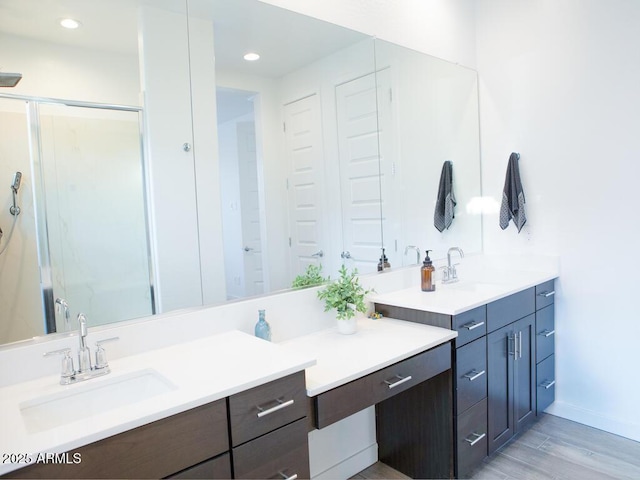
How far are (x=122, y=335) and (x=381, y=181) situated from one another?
5.35ft

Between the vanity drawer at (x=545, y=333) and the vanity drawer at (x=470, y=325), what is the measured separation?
67cm

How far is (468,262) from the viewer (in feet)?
9.70

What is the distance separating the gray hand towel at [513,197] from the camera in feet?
9.19

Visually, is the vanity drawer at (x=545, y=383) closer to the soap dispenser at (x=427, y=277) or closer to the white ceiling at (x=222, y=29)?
the soap dispenser at (x=427, y=277)

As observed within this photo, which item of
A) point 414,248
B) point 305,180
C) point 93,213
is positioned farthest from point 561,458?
point 93,213

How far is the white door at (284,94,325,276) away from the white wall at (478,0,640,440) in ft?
4.89

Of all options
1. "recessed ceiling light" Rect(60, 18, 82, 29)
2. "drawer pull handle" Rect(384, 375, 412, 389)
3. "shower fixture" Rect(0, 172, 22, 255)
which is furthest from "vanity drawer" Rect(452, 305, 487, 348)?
"recessed ceiling light" Rect(60, 18, 82, 29)

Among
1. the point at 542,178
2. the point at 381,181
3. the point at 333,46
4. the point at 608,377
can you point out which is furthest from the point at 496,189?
the point at 333,46

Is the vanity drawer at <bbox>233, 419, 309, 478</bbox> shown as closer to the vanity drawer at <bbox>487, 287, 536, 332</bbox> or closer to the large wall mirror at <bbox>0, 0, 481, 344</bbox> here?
the large wall mirror at <bbox>0, 0, 481, 344</bbox>

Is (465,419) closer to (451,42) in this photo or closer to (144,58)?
(144,58)

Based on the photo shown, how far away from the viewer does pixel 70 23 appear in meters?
1.42

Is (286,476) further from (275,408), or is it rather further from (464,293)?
(464,293)

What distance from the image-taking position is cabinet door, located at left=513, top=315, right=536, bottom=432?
93.4 inches

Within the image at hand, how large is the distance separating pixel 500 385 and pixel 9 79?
2475 millimetres
